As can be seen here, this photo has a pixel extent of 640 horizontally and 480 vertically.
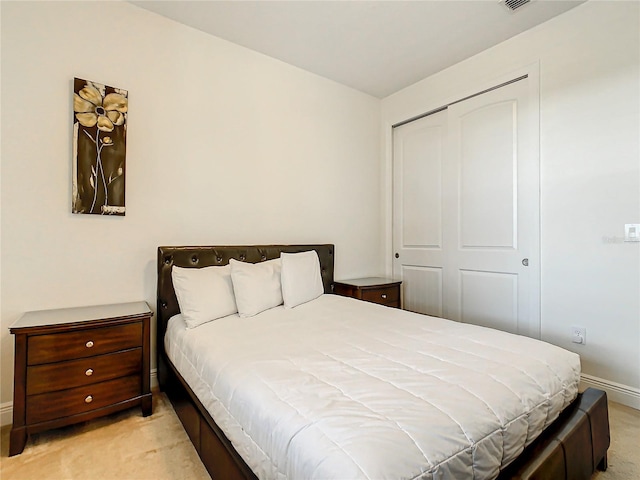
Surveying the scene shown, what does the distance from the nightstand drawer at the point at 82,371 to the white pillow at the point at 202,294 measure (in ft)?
1.21

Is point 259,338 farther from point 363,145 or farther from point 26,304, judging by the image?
point 363,145

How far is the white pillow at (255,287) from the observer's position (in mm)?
2154

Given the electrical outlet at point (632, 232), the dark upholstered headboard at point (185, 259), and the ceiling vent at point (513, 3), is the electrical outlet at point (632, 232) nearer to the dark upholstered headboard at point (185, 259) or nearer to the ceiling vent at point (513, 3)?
the ceiling vent at point (513, 3)

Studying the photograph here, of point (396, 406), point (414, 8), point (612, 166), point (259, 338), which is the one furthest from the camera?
point (414, 8)

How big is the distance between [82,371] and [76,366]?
43mm

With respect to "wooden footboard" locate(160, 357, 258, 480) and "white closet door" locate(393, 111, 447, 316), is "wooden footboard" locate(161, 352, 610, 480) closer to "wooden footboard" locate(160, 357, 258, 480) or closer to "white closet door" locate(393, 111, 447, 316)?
"wooden footboard" locate(160, 357, 258, 480)

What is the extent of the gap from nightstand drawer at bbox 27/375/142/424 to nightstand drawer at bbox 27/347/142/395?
30 millimetres

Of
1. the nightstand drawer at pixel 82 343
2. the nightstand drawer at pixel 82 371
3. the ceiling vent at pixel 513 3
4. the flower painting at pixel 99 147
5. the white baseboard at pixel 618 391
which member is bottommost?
the white baseboard at pixel 618 391

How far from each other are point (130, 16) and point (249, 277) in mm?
2019

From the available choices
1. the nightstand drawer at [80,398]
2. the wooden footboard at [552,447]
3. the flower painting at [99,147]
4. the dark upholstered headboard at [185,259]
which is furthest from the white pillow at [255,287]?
the flower painting at [99,147]

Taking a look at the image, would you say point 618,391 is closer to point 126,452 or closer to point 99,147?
point 126,452

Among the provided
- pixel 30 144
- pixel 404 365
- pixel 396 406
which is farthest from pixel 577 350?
pixel 30 144

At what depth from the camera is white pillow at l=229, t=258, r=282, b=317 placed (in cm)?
215

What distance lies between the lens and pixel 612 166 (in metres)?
2.20
